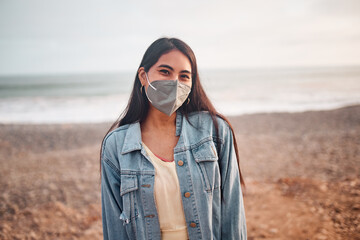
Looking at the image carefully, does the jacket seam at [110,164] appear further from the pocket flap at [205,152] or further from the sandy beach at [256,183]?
the sandy beach at [256,183]

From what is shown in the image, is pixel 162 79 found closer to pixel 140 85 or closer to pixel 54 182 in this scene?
pixel 140 85

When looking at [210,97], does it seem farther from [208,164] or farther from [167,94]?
[208,164]

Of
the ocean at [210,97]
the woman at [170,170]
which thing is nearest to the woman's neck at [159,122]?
the woman at [170,170]

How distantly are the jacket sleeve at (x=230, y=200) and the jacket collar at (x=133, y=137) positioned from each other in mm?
448

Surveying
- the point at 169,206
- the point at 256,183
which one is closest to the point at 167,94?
the point at 169,206

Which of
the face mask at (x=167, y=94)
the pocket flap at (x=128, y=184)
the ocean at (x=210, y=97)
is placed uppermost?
the ocean at (x=210, y=97)

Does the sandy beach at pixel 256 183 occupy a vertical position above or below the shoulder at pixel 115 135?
below

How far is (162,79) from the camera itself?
6.30 ft

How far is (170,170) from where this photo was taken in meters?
1.81

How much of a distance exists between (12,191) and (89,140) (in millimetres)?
4538

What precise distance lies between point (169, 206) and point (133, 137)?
63 centimetres

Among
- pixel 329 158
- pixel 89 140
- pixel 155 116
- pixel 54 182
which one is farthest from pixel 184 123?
pixel 89 140

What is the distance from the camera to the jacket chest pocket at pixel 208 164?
1.80 m

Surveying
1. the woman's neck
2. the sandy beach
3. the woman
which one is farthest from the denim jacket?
the sandy beach
